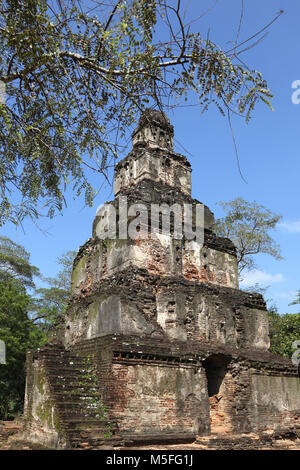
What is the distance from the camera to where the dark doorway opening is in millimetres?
12867

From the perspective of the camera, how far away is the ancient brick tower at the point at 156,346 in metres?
10.2

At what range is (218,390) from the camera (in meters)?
13.5

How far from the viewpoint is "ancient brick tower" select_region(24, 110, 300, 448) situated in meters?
10.2

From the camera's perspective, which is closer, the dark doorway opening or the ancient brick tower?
the ancient brick tower

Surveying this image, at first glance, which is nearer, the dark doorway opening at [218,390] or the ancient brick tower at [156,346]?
the ancient brick tower at [156,346]

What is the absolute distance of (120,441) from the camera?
9.31 meters

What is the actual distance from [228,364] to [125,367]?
170 inches

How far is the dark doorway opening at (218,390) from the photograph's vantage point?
507 inches

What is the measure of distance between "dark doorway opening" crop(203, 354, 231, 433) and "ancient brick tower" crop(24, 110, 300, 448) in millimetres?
35

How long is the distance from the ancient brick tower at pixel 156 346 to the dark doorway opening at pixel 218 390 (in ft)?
0.11

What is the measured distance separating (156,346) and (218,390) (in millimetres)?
3577

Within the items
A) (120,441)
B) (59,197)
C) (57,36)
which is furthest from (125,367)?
(57,36)
